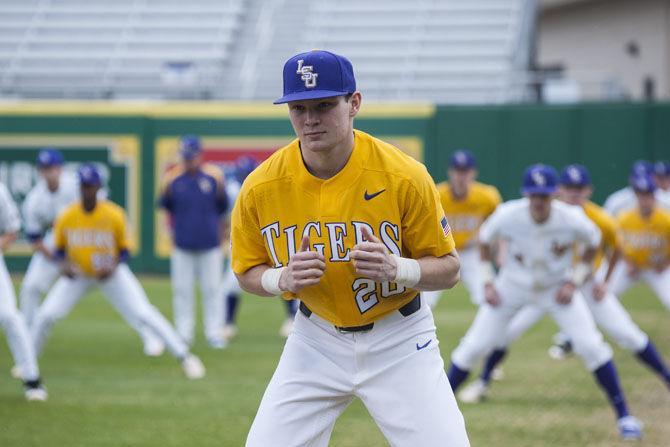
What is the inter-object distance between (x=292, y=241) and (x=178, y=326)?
8.85 meters

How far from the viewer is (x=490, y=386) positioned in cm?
1126

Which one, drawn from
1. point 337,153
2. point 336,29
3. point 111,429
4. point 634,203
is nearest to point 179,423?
point 111,429

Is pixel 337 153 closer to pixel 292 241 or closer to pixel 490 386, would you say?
pixel 292 241

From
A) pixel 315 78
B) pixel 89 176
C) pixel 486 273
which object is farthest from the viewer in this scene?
pixel 89 176

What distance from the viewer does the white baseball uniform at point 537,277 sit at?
927cm

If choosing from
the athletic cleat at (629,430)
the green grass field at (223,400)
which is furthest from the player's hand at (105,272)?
the athletic cleat at (629,430)

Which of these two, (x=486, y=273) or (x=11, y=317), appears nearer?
(x=11, y=317)

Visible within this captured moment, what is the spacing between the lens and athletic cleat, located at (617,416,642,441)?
890cm

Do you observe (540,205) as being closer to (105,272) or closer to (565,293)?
(565,293)

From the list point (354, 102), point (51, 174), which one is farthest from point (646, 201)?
point (354, 102)

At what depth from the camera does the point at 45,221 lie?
1322 cm

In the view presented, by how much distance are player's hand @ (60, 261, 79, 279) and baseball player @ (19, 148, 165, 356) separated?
1.20m

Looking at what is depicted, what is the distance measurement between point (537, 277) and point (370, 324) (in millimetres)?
4452

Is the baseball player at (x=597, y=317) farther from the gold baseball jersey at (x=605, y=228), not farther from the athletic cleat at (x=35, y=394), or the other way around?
the athletic cleat at (x=35, y=394)
